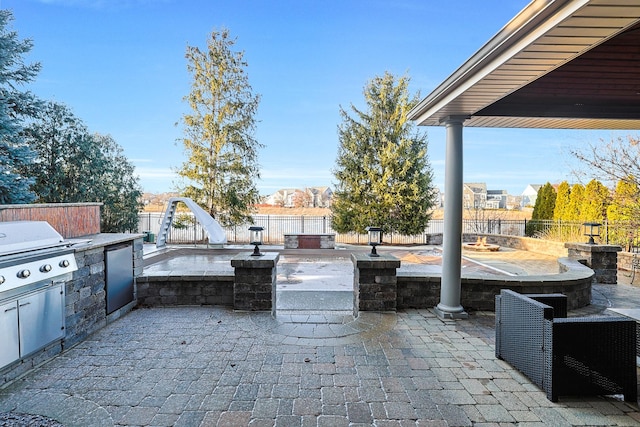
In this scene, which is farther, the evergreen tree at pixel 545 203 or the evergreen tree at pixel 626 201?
the evergreen tree at pixel 545 203

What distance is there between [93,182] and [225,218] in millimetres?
4963

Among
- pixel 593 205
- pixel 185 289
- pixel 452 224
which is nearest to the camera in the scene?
pixel 452 224

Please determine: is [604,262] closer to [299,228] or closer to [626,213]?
[626,213]

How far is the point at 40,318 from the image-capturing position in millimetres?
2949

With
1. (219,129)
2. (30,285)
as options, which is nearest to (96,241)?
(30,285)

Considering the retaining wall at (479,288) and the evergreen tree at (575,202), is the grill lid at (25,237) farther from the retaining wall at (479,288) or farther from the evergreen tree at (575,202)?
the evergreen tree at (575,202)

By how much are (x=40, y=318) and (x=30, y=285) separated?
13.4 inches

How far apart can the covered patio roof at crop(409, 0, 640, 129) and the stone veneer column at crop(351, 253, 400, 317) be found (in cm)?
202

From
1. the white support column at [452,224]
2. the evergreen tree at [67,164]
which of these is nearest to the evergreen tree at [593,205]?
the white support column at [452,224]

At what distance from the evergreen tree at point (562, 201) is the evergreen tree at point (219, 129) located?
12059 mm

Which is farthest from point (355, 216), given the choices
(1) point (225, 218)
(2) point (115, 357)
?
(2) point (115, 357)

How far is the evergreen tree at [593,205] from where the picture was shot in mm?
10414

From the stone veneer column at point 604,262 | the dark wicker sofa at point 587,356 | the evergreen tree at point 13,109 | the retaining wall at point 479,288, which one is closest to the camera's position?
the dark wicker sofa at point 587,356

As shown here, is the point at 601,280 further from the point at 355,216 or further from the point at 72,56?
the point at 72,56
